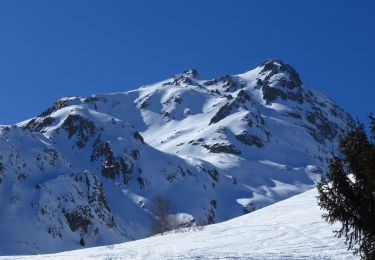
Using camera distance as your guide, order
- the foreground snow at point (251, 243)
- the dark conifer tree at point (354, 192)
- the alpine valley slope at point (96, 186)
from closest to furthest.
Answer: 1. the dark conifer tree at point (354, 192)
2. the foreground snow at point (251, 243)
3. the alpine valley slope at point (96, 186)

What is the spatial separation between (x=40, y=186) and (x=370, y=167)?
8647cm

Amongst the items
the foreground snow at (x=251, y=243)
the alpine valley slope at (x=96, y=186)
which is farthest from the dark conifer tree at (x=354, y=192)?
the alpine valley slope at (x=96, y=186)

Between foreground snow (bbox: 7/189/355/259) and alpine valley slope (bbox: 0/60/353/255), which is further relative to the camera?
alpine valley slope (bbox: 0/60/353/255)

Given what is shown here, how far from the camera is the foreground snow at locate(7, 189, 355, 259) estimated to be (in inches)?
814

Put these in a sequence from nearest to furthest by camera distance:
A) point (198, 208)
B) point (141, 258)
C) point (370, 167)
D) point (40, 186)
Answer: point (370, 167), point (141, 258), point (40, 186), point (198, 208)

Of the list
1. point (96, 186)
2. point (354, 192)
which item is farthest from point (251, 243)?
point (96, 186)

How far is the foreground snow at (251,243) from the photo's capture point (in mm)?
20672

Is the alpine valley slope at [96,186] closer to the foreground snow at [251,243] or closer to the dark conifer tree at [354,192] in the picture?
the foreground snow at [251,243]

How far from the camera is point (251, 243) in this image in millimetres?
24016

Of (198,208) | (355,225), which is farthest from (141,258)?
(198,208)

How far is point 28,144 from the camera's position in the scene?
109125mm

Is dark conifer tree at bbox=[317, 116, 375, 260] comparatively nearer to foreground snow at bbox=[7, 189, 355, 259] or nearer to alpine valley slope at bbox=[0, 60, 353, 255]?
foreground snow at bbox=[7, 189, 355, 259]

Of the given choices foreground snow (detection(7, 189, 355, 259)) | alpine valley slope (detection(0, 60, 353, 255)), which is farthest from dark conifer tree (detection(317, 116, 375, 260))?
alpine valley slope (detection(0, 60, 353, 255))

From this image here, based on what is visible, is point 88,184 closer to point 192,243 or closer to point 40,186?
point 40,186
